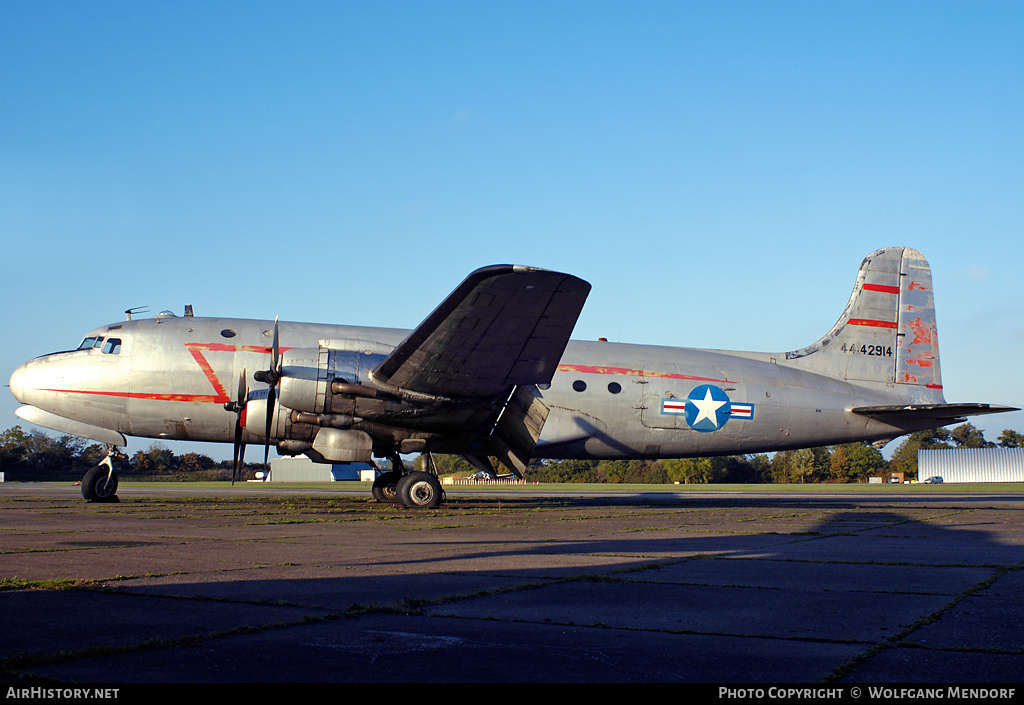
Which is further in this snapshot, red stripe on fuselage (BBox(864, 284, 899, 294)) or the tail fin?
red stripe on fuselage (BBox(864, 284, 899, 294))

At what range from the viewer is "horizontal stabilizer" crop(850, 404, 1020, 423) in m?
19.2

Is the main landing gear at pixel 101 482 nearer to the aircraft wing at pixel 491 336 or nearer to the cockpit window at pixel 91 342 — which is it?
the cockpit window at pixel 91 342

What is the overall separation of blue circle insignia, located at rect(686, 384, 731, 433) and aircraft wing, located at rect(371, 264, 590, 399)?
6210mm

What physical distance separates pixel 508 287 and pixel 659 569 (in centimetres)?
615

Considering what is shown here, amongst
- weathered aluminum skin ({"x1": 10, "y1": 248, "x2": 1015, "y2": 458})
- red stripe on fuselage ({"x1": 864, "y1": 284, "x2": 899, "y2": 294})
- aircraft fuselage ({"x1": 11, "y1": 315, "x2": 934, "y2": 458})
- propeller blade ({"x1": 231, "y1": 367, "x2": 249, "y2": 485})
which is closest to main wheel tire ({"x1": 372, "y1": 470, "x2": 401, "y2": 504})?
weathered aluminum skin ({"x1": 10, "y1": 248, "x2": 1015, "y2": 458})

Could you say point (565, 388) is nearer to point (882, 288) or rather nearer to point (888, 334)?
point (888, 334)

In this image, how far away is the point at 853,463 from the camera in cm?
8375

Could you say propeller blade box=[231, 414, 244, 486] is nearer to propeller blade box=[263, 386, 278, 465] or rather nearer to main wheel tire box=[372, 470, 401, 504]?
propeller blade box=[263, 386, 278, 465]

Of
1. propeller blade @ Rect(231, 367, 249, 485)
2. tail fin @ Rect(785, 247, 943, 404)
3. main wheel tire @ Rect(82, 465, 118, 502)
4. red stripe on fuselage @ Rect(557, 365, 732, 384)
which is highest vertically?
tail fin @ Rect(785, 247, 943, 404)

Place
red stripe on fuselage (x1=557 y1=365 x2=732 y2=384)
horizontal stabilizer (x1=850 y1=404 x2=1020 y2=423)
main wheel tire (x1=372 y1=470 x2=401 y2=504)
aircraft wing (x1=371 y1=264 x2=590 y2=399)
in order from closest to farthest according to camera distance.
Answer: aircraft wing (x1=371 y1=264 x2=590 y2=399) < main wheel tire (x1=372 y1=470 x2=401 y2=504) < red stripe on fuselage (x1=557 y1=365 x2=732 y2=384) < horizontal stabilizer (x1=850 y1=404 x2=1020 y2=423)

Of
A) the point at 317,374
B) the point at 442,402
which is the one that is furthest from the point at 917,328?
the point at 317,374

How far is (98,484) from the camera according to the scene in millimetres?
17219

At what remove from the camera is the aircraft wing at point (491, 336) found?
12.0 meters

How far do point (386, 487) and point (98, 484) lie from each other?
6.44 m
